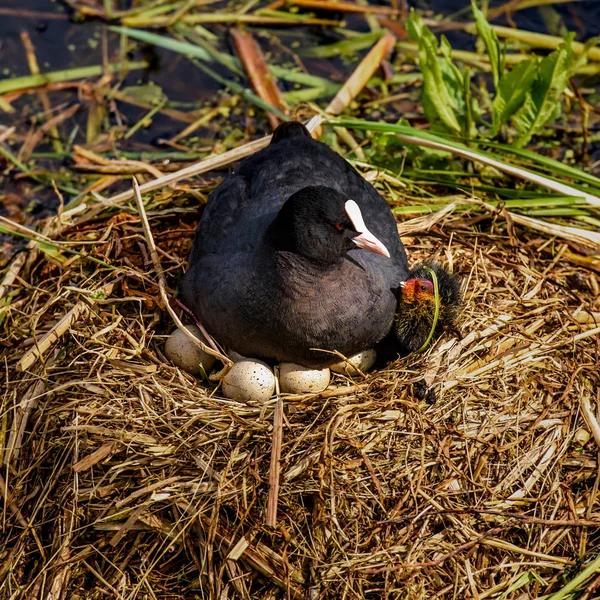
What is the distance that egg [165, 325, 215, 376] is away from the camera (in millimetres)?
4086

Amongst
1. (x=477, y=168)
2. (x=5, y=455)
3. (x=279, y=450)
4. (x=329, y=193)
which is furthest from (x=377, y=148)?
(x=5, y=455)

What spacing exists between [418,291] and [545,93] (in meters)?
1.66

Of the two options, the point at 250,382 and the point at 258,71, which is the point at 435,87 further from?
the point at 250,382

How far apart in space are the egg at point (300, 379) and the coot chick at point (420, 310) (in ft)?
1.45

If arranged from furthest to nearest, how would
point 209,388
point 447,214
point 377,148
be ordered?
point 377,148 < point 447,214 < point 209,388

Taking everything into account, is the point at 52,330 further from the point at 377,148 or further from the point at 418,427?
the point at 377,148

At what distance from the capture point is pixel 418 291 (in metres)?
4.12

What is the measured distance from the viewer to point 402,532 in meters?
3.53

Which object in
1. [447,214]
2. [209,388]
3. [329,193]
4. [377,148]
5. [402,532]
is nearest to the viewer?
[402,532]

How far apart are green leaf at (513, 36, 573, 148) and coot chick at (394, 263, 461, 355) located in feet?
4.75

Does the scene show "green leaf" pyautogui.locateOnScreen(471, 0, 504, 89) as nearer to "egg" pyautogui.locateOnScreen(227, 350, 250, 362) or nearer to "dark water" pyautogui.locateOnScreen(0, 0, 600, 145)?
"dark water" pyautogui.locateOnScreen(0, 0, 600, 145)

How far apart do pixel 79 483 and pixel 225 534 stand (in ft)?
2.23

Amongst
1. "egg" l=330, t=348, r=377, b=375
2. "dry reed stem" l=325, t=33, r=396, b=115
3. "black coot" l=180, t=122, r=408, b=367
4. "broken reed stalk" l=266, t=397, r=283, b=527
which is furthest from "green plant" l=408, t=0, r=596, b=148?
"broken reed stalk" l=266, t=397, r=283, b=527

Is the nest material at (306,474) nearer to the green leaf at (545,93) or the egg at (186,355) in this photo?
the egg at (186,355)
